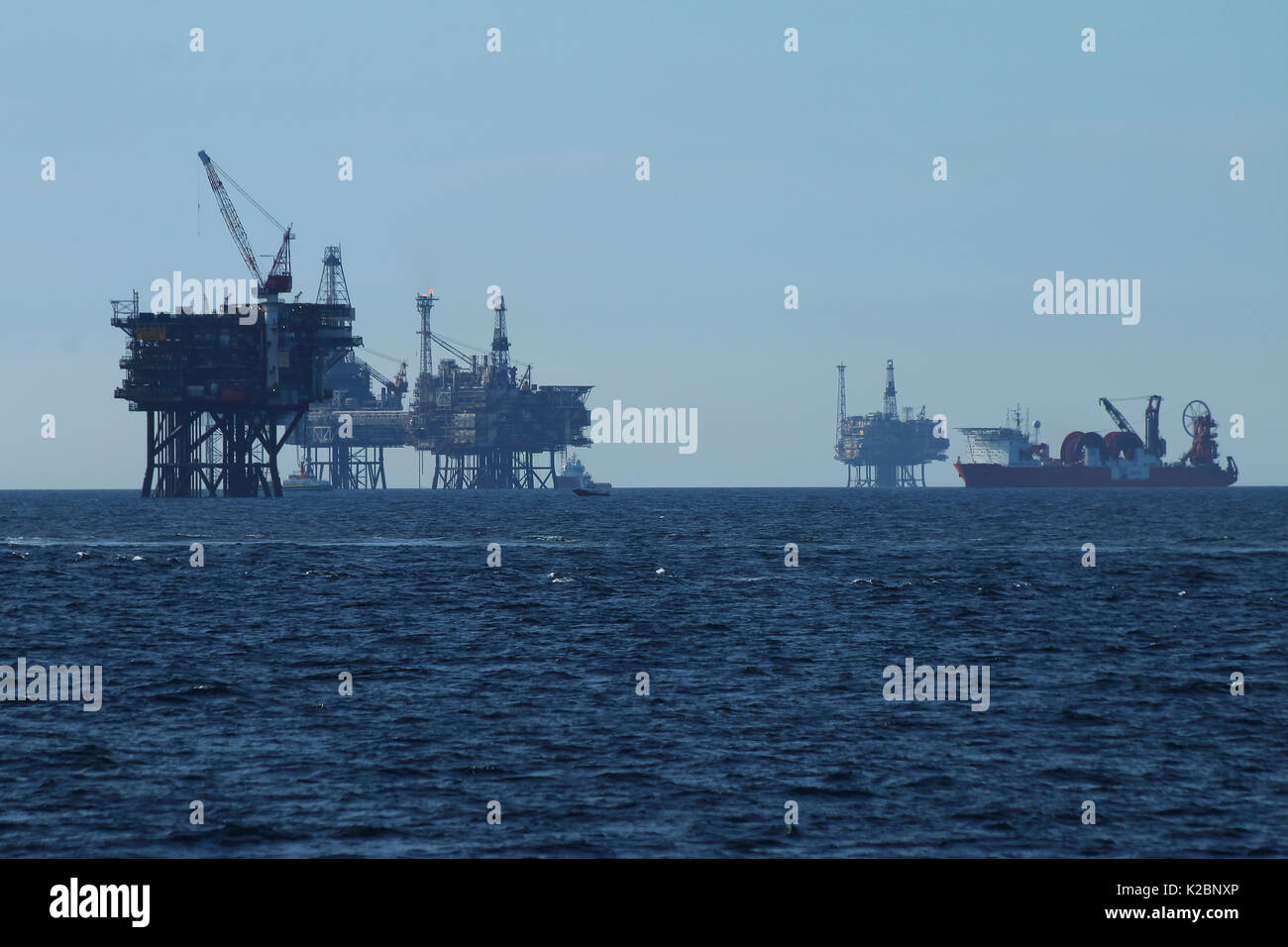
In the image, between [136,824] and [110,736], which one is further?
[110,736]

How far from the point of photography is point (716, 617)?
189ft

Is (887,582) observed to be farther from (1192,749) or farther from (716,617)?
(1192,749)

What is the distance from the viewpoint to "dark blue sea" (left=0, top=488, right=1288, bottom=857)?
23688mm

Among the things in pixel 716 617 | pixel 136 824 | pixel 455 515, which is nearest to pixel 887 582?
pixel 716 617

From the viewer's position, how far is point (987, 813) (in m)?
24.7

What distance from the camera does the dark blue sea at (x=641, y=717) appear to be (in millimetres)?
23688

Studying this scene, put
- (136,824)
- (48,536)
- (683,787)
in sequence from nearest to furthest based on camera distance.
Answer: (136,824) → (683,787) → (48,536)

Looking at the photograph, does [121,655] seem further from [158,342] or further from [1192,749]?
[158,342]

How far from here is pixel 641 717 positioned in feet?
112
